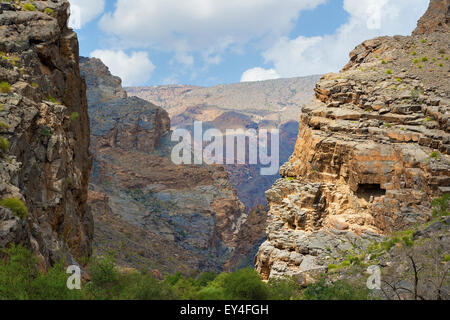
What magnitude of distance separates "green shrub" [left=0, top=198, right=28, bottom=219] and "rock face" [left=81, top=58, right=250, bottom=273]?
137ft

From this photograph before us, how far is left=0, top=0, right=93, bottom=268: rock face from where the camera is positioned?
17.7 m

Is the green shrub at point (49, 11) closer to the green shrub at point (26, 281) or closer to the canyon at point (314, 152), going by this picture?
the canyon at point (314, 152)

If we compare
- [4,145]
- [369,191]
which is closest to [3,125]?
[4,145]

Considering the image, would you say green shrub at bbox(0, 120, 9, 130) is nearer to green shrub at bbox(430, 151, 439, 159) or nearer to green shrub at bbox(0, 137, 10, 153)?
green shrub at bbox(0, 137, 10, 153)

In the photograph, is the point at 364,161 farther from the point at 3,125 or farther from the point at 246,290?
the point at 3,125

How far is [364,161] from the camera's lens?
83.4 feet

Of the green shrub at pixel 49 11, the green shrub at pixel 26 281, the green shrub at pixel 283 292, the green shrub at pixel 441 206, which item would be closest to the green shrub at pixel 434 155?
the green shrub at pixel 441 206

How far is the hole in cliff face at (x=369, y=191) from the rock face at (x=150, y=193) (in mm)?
36836

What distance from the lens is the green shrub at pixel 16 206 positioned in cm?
1542

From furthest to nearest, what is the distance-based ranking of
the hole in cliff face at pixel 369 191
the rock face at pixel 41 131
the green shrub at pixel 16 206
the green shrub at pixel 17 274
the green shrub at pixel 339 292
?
1. the hole in cliff face at pixel 369 191
2. the rock face at pixel 41 131
3. the green shrub at pixel 339 292
4. the green shrub at pixel 16 206
5. the green shrub at pixel 17 274

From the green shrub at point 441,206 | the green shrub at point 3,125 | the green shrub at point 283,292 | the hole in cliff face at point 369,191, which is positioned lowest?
the green shrub at point 283,292

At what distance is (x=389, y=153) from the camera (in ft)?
82.6

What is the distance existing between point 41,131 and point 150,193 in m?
66.1
